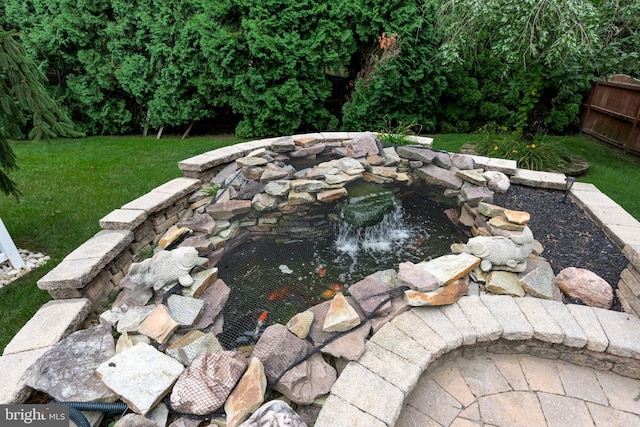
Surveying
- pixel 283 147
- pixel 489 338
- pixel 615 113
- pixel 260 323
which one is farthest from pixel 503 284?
pixel 615 113

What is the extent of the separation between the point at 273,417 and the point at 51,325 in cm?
153

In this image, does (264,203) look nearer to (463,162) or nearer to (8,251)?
(8,251)

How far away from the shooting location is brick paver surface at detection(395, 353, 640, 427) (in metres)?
1.72

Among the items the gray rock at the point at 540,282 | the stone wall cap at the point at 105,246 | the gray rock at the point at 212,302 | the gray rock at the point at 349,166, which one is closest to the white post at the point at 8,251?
the stone wall cap at the point at 105,246

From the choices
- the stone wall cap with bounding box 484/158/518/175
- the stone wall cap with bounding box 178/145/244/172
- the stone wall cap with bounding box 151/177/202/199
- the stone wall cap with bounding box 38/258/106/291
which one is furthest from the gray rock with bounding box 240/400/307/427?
→ the stone wall cap with bounding box 484/158/518/175

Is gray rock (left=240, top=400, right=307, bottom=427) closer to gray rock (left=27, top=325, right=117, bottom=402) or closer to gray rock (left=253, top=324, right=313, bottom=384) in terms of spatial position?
gray rock (left=253, top=324, right=313, bottom=384)

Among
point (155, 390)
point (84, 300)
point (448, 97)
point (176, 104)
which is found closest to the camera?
point (155, 390)

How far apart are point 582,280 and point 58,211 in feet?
16.7

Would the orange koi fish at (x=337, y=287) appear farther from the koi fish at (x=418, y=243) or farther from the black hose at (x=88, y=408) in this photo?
the black hose at (x=88, y=408)

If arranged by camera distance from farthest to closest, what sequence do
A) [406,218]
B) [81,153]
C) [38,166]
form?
[81,153] → [38,166] → [406,218]

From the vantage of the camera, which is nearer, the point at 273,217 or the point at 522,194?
the point at 273,217

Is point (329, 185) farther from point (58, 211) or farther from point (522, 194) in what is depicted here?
point (58, 211)

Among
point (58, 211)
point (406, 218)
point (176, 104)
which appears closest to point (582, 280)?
point (406, 218)

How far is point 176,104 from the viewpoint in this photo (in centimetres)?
657
